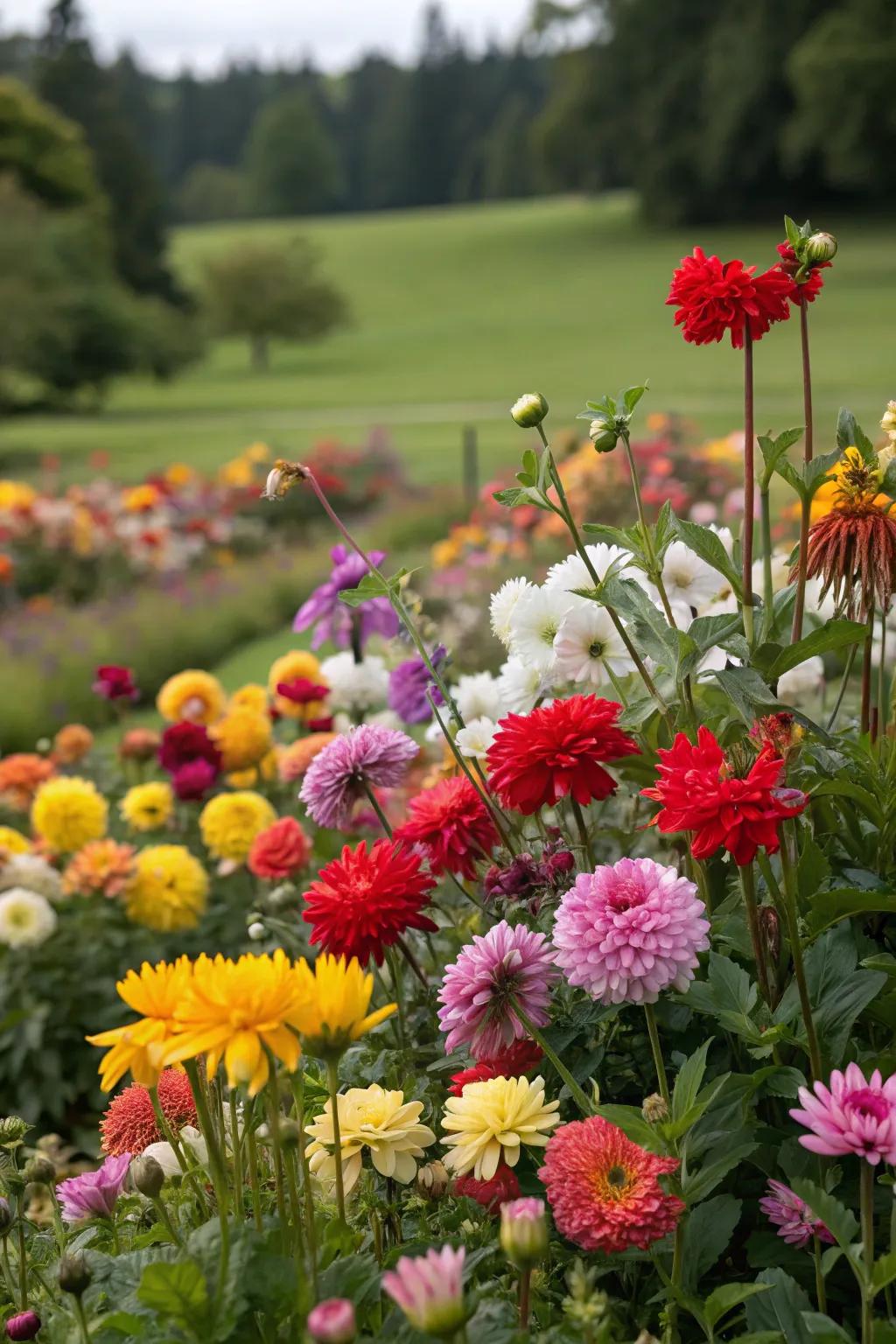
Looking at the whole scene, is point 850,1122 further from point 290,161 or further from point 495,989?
point 290,161

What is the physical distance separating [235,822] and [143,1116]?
111 cm

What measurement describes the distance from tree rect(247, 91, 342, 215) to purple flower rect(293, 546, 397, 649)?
52991mm

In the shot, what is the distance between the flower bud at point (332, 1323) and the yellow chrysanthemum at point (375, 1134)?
34 cm

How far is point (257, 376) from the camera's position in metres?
24.6

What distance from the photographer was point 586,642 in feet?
4.68

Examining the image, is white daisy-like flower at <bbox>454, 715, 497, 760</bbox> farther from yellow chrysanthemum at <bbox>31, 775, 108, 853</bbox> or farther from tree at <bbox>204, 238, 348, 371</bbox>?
tree at <bbox>204, 238, 348, 371</bbox>

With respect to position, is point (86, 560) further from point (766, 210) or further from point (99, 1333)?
point (766, 210)

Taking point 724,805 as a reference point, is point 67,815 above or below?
below

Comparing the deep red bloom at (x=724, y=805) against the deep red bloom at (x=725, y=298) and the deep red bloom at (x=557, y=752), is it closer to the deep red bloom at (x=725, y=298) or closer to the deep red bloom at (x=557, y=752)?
the deep red bloom at (x=557, y=752)

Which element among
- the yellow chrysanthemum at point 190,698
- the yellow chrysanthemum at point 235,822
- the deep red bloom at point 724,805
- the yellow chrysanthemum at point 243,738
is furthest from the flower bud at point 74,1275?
the yellow chrysanthemum at point 190,698

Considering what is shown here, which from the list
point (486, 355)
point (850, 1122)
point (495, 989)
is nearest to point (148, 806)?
point (495, 989)

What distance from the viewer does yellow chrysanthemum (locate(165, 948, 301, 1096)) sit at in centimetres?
89

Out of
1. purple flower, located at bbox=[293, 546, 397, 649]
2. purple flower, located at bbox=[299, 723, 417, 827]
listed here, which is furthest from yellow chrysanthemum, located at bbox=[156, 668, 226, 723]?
purple flower, located at bbox=[299, 723, 417, 827]

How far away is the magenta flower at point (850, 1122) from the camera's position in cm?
92
